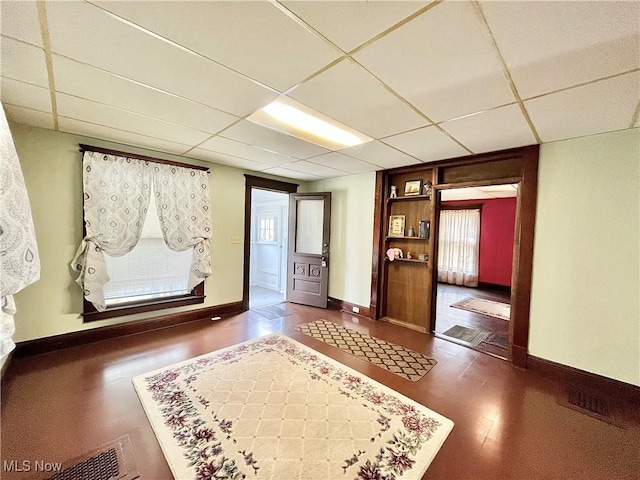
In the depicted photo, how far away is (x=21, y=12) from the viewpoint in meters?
1.20

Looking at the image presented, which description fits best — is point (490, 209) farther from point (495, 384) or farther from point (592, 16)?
point (592, 16)

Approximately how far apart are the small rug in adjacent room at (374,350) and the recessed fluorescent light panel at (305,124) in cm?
245

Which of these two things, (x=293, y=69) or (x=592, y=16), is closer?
(x=592, y=16)

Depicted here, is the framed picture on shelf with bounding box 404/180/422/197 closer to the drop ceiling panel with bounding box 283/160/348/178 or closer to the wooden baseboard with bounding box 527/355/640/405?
the drop ceiling panel with bounding box 283/160/348/178

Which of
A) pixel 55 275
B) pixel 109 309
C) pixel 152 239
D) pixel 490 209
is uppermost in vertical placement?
pixel 490 209

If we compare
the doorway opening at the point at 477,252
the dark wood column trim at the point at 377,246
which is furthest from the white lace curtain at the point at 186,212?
the doorway opening at the point at 477,252

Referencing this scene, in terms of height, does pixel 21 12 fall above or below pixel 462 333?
above

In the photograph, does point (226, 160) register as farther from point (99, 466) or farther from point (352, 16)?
point (99, 466)

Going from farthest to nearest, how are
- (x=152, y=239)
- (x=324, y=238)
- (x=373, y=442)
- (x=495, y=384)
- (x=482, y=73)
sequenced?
(x=324, y=238)
(x=152, y=239)
(x=495, y=384)
(x=373, y=442)
(x=482, y=73)

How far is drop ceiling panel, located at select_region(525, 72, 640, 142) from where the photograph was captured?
165cm

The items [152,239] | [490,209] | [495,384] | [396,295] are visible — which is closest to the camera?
[495,384]

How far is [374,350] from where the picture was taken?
10.0ft

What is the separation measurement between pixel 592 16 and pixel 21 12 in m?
2.65

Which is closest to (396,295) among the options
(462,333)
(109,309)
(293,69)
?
(462,333)
